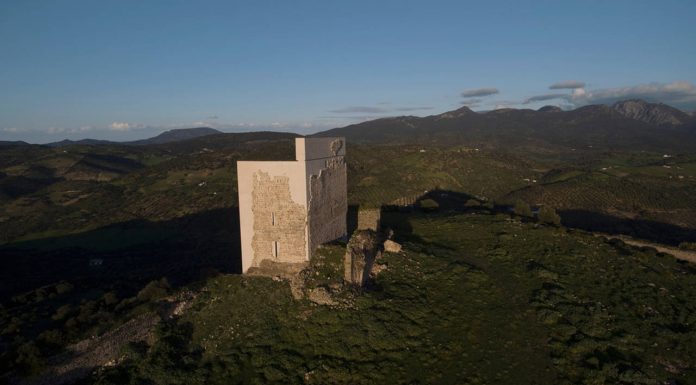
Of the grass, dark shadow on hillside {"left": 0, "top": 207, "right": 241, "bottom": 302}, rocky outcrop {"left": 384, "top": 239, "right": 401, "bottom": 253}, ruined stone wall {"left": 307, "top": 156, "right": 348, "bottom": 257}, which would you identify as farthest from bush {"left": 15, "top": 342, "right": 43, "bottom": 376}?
dark shadow on hillside {"left": 0, "top": 207, "right": 241, "bottom": 302}

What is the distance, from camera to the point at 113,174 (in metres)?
144

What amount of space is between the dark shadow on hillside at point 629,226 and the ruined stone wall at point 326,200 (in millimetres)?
48035

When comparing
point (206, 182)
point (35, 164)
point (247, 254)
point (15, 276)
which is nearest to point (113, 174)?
point (35, 164)

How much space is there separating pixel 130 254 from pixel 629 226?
283 ft

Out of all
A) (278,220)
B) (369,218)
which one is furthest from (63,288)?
(369,218)

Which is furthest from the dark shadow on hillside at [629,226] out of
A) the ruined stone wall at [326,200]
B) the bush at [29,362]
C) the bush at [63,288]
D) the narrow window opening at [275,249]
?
the bush at [63,288]

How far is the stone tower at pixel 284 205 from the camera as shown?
1680 cm

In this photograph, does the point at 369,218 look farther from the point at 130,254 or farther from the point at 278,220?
the point at 130,254

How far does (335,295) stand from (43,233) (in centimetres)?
10084

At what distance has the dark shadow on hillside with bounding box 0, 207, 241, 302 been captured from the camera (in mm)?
57656

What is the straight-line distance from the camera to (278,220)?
17.2 metres

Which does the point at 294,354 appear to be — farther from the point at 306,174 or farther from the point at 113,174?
the point at 113,174

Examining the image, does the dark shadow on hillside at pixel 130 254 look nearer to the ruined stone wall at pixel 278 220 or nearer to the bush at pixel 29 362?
the bush at pixel 29 362

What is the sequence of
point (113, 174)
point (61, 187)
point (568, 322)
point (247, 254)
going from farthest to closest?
point (113, 174) < point (61, 187) < point (247, 254) < point (568, 322)
